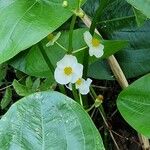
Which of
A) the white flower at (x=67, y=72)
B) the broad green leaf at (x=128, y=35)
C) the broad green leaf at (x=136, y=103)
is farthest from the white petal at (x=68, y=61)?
the broad green leaf at (x=128, y=35)

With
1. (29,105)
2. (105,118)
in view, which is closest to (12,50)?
(29,105)

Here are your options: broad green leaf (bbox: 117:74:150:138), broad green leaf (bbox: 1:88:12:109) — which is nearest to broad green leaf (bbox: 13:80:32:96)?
broad green leaf (bbox: 1:88:12:109)

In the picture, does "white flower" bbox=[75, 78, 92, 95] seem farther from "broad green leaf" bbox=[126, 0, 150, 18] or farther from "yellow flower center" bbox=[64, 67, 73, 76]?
"broad green leaf" bbox=[126, 0, 150, 18]

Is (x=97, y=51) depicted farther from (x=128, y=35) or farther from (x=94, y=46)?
(x=128, y=35)

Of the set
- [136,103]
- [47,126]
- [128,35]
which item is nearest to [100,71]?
[128,35]

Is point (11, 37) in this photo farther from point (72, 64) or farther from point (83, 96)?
point (83, 96)

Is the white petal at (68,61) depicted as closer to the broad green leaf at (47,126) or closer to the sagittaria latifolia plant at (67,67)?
the sagittaria latifolia plant at (67,67)
